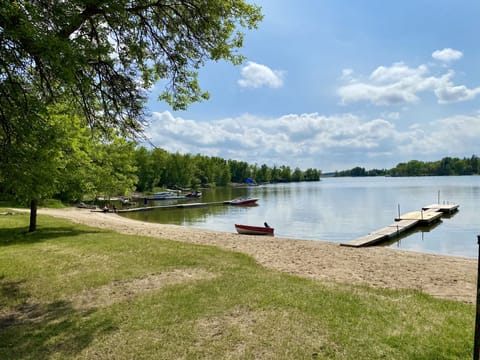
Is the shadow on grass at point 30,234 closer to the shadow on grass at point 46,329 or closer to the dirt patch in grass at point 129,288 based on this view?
the shadow on grass at point 46,329

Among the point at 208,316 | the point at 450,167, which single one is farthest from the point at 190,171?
the point at 450,167

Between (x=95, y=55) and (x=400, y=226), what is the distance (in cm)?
2630

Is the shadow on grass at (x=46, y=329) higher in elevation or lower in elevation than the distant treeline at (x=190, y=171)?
lower

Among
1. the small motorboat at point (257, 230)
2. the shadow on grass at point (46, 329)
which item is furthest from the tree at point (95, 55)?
the small motorboat at point (257, 230)

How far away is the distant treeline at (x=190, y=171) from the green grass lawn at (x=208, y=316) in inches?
2137

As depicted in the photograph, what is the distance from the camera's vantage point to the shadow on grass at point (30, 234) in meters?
13.2

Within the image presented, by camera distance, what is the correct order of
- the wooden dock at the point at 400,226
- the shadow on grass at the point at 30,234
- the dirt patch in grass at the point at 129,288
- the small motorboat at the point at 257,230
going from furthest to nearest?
the small motorboat at the point at 257,230 < the wooden dock at the point at 400,226 < the shadow on grass at the point at 30,234 < the dirt patch in grass at the point at 129,288

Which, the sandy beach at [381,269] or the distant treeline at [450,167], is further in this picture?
the distant treeline at [450,167]

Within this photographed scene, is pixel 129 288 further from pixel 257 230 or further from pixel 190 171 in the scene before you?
pixel 190 171

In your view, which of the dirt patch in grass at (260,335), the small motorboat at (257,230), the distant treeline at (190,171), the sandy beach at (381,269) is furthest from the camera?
the distant treeline at (190,171)

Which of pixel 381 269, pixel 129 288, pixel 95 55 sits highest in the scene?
pixel 95 55

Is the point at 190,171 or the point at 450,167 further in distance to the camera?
the point at 450,167

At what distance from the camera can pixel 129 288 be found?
7.41 m

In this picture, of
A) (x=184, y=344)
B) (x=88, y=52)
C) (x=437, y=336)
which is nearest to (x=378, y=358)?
(x=437, y=336)
